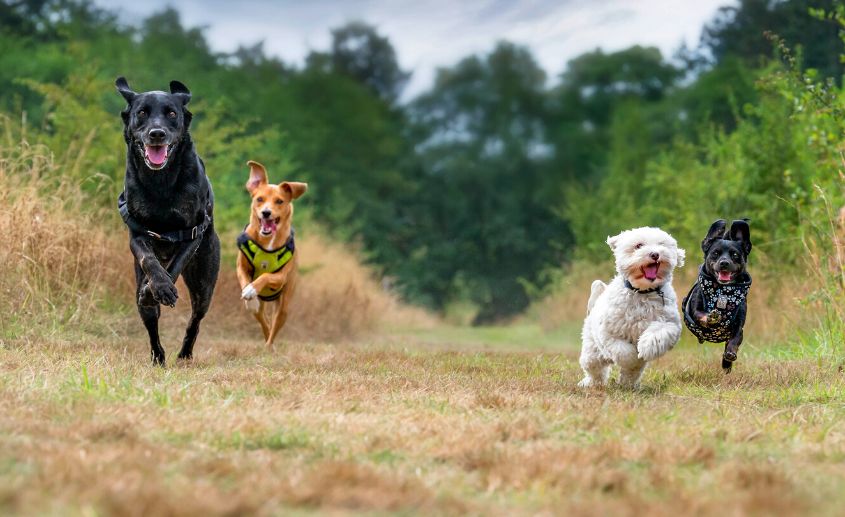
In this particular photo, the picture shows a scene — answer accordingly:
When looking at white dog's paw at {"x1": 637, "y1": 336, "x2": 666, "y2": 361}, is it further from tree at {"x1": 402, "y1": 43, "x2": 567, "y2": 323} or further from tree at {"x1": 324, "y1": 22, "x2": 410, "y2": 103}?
tree at {"x1": 324, "y1": 22, "x2": 410, "y2": 103}

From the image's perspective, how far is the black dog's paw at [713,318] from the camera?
24.0 feet

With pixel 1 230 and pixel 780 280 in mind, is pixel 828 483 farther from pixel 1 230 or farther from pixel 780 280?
pixel 780 280

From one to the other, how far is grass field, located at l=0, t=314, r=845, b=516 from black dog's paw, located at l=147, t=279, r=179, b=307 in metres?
0.46

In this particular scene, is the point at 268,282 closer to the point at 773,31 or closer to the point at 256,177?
the point at 256,177

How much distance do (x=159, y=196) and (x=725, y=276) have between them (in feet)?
13.5

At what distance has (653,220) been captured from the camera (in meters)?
21.7

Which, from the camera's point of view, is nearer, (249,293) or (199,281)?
(199,281)

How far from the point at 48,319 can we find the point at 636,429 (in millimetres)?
6218

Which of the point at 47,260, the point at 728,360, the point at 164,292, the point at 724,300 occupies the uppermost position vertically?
the point at 724,300

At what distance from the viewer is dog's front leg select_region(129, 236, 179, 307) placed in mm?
6652

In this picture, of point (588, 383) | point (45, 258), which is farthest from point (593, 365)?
point (45, 258)

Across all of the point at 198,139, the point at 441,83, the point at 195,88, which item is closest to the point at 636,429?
the point at 198,139

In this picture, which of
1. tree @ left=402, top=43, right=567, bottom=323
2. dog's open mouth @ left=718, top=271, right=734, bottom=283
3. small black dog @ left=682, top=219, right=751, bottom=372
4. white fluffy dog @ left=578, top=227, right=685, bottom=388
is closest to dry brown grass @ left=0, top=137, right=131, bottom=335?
white fluffy dog @ left=578, top=227, right=685, bottom=388

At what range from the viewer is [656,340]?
20.4 feet
